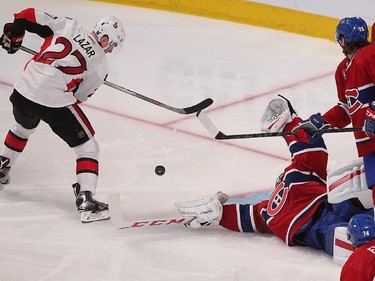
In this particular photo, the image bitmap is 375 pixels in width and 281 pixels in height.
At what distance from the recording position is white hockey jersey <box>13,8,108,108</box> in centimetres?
353

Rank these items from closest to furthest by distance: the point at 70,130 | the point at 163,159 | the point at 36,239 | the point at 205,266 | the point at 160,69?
the point at 205,266 < the point at 36,239 < the point at 70,130 < the point at 163,159 < the point at 160,69

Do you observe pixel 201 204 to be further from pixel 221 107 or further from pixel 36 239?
pixel 221 107

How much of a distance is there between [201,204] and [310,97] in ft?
4.95

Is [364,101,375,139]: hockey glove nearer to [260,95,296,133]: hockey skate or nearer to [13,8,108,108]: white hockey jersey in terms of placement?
[260,95,296,133]: hockey skate

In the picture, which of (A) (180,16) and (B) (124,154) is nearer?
(B) (124,154)

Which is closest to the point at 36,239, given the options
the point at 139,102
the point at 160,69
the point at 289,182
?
the point at 289,182

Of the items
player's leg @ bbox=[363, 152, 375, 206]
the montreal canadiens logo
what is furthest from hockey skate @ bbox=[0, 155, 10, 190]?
player's leg @ bbox=[363, 152, 375, 206]

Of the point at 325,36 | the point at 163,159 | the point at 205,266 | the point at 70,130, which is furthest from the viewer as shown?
the point at 325,36

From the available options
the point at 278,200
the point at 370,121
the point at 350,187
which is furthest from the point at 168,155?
the point at 370,121

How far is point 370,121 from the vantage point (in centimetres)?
294

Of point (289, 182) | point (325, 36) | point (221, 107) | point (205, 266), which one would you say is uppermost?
point (325, 36)

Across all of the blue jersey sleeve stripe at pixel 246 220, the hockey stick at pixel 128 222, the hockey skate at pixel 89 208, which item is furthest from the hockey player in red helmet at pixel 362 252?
the hockey skate at pixel 89 208

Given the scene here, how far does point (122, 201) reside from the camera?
12.2 feet

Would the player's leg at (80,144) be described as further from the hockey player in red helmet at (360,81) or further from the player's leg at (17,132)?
the hockey player in red helmet at (360,81)
